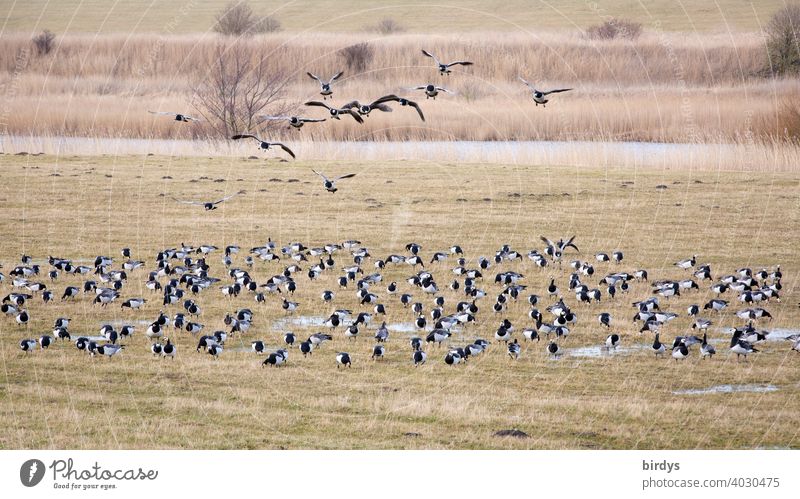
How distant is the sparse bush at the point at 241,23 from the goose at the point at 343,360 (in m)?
68.8

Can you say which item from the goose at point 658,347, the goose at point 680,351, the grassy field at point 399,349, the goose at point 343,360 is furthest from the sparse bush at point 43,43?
the goose at point 680,351

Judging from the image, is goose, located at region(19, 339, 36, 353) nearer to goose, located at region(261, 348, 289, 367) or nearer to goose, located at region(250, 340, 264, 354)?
goose, located at region(250, 340, 264, 354)

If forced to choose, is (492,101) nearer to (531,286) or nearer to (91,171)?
(91,171)

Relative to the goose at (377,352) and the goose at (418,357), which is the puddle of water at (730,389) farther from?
the goose at (377,352)

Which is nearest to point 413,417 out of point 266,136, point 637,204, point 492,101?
point 637,204

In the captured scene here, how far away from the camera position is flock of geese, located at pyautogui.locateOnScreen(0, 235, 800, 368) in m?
24.5

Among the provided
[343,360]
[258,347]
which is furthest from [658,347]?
[258,347]

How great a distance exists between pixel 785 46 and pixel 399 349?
58015 millimetres

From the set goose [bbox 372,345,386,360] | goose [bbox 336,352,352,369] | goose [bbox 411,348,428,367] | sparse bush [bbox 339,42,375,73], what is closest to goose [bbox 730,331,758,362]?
goose [bbox 411,348,428,367]

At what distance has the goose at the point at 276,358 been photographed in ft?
75.7

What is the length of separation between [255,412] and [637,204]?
29443mm

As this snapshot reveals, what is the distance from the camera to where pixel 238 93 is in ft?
227

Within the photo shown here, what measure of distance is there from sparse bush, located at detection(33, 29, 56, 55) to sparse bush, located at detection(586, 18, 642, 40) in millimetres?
44750

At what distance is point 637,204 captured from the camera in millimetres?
46531
